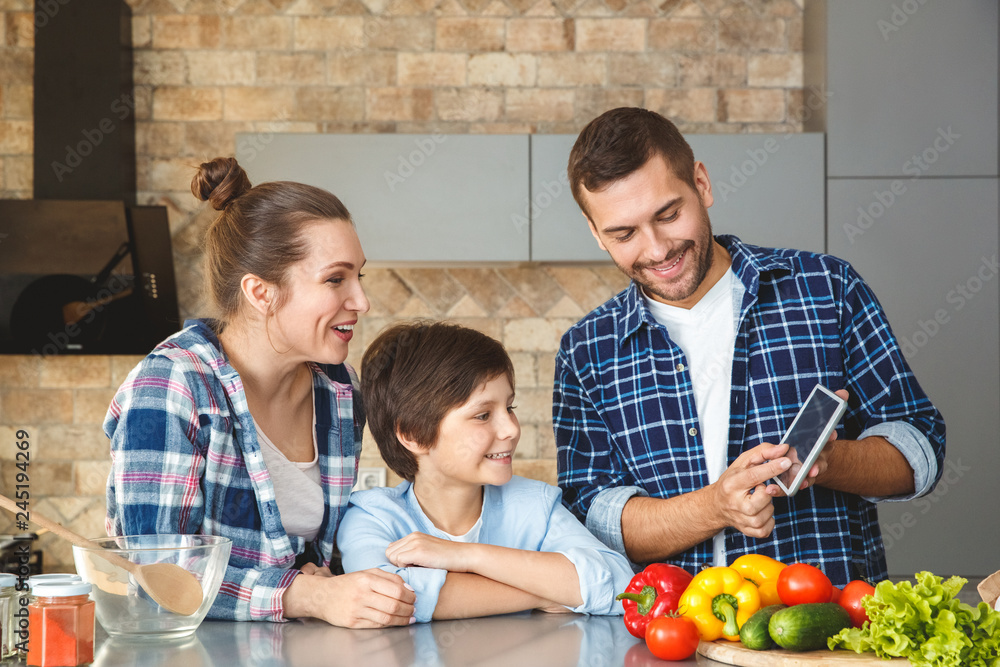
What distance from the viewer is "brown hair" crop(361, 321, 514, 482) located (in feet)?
4.42

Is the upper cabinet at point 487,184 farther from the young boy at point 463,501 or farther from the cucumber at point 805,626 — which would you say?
the cucumber at point 805,626

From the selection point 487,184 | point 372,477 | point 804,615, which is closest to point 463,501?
point 804,615

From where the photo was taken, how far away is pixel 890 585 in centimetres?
96

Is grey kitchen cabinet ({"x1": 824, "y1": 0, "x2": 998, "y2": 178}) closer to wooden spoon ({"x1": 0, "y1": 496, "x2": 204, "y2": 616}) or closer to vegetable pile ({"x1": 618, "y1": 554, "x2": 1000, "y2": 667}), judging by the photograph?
vegetable pile ({"x1": 618, "y1": 554, "x2": 1000, "y2": 667})

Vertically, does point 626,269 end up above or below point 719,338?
above

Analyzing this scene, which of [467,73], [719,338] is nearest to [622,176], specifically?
[719,338]

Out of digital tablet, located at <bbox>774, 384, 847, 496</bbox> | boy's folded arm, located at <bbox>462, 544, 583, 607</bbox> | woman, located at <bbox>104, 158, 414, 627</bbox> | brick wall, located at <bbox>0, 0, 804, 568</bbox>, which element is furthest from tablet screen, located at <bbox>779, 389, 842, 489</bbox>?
brick wall, located at <bbox>0, 0, 804, 568</bbox>

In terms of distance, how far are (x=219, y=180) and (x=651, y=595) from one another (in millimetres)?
881

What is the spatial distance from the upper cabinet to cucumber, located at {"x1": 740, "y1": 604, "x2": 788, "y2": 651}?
1854 mm

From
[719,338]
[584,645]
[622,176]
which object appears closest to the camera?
[584,645]

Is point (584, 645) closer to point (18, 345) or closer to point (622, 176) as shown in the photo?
point (622, 176)

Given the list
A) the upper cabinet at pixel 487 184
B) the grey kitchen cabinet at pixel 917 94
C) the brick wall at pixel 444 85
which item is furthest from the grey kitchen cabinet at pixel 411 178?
the grey kitchen cabinet at pixel 917 94


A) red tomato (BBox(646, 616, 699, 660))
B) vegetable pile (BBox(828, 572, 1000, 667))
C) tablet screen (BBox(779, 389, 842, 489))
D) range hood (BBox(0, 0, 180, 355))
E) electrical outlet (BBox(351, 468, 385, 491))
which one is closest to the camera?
vegetable pile (BBox(828, 572, 1000, 667))

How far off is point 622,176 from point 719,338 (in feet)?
1.09
